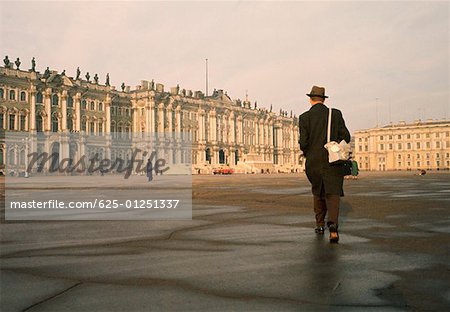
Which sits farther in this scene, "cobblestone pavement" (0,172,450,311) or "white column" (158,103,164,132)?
"white column" (158,103,164,132)

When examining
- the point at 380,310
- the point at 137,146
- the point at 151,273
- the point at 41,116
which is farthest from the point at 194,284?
the point at 137,146

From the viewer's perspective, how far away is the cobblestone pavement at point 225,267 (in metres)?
3.38

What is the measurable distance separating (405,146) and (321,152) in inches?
5747

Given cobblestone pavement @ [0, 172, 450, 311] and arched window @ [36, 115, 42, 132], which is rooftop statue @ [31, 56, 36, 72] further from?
cobblestone pavement @ [0, 172, 450, 311]

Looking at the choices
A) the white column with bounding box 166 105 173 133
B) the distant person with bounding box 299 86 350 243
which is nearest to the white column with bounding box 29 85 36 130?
the white column with bounding box 166 105 173 133

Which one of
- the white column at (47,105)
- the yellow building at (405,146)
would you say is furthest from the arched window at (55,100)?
the yellow building at (405,146)

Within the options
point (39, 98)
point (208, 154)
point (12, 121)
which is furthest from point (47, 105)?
point (208, 154)

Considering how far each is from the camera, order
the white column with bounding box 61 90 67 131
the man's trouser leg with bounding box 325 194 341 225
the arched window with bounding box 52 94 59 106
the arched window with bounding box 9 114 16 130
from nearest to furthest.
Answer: the man's trouser leg with bounding box 325 194 341 225 < the arched window with bounding box 9 114 16 130 < the arched window with bounding box 52 94 59 106 < the white column with bounding box 61 90 67 131

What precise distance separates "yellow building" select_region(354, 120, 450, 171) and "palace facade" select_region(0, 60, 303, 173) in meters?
31.8

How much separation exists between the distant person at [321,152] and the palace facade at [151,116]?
63928 millimetres

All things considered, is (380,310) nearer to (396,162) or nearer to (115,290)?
(115,290)

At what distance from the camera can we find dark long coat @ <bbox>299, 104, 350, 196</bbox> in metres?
6.57

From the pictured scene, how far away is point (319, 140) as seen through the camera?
22.1 feet

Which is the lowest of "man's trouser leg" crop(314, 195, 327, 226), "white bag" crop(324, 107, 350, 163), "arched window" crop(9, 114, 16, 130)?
"man's trouser leg" crop(314, 195, 327, 226)
